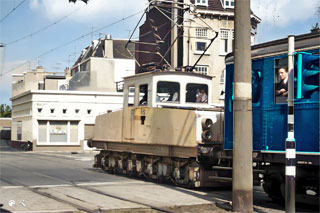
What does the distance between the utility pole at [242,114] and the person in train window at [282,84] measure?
0.73 meters

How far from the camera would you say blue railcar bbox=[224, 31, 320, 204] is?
9.78 meters

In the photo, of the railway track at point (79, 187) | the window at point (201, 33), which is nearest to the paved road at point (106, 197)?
the railway track at point (79, 187)

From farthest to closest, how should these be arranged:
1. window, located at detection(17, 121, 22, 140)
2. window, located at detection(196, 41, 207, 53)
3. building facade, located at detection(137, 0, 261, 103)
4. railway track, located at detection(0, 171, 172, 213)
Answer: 1. window, located at detection(17, 121, 22, 140)
2. window, located at detection(196, 41, 207, 53)
3. building facade, located at detection(137, 0, 261, 103)
4. railway track, located at detection(0, 171, 172, 213)

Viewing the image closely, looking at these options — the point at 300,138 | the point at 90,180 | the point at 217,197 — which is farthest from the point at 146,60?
the point at 300,138

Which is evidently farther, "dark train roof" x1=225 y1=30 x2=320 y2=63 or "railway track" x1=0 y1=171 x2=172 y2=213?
"railway track" x1=0 y1=171 x2=172 y2=213

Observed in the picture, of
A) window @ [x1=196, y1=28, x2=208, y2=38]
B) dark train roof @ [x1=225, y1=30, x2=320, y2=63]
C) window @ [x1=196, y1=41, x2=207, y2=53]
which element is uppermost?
window @ [x1=196, y1=28, x2=208, y2=38]

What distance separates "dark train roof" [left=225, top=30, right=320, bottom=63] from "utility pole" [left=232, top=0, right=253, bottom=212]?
2.53 feet

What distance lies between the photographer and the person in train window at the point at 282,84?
421 inches

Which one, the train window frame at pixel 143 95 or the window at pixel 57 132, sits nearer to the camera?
the train window frame at pixel 143 95

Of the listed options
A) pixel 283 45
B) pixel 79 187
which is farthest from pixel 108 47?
pixel 283 45

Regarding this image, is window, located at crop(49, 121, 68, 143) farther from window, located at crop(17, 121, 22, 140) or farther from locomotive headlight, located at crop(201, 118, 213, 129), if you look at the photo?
locomotive headlight, located at crop(201, 118, 213, 129)

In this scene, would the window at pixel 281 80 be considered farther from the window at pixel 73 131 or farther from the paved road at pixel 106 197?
the window at pixel 73 131

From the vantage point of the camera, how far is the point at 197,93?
16.6 metres

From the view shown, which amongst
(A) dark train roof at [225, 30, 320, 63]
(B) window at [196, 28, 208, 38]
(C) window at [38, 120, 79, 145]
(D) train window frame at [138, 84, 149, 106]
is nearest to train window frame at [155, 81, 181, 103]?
(D) train window frame at [138, 84, 149, 106]
